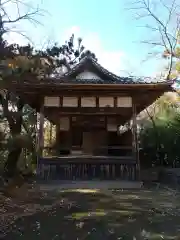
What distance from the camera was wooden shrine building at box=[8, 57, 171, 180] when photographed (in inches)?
524

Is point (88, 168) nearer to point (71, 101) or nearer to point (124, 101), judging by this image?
point (71, 101)

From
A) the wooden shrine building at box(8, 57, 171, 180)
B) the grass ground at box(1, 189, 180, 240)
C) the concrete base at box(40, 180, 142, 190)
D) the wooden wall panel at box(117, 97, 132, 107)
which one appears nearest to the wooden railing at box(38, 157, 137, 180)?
the wooden shrine building at box(8, 57, 171, 180)

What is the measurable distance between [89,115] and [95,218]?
38.1 feet

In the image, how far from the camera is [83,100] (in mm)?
14922

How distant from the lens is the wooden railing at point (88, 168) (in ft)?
43.8

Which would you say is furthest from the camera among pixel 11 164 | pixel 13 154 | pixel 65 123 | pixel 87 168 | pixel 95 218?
pixel 65 123

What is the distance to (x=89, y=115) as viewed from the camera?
18.1 meters

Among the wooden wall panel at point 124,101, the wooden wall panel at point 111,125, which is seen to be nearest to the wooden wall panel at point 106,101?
the wooden wall panel at point 124,101

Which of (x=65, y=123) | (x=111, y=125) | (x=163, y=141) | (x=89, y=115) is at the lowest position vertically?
(x=163, y=141)

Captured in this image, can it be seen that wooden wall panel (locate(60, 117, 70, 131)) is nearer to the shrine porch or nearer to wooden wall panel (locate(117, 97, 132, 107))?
wooden wall panel (locate(117, 97, 132, 107))

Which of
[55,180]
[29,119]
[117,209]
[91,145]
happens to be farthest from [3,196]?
[29,119]

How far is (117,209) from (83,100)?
7772 millimetres

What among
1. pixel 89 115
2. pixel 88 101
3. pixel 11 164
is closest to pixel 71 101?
pixel 88 101

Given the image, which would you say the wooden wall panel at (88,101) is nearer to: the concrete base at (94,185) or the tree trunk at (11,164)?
the concrete base at (94,185)
